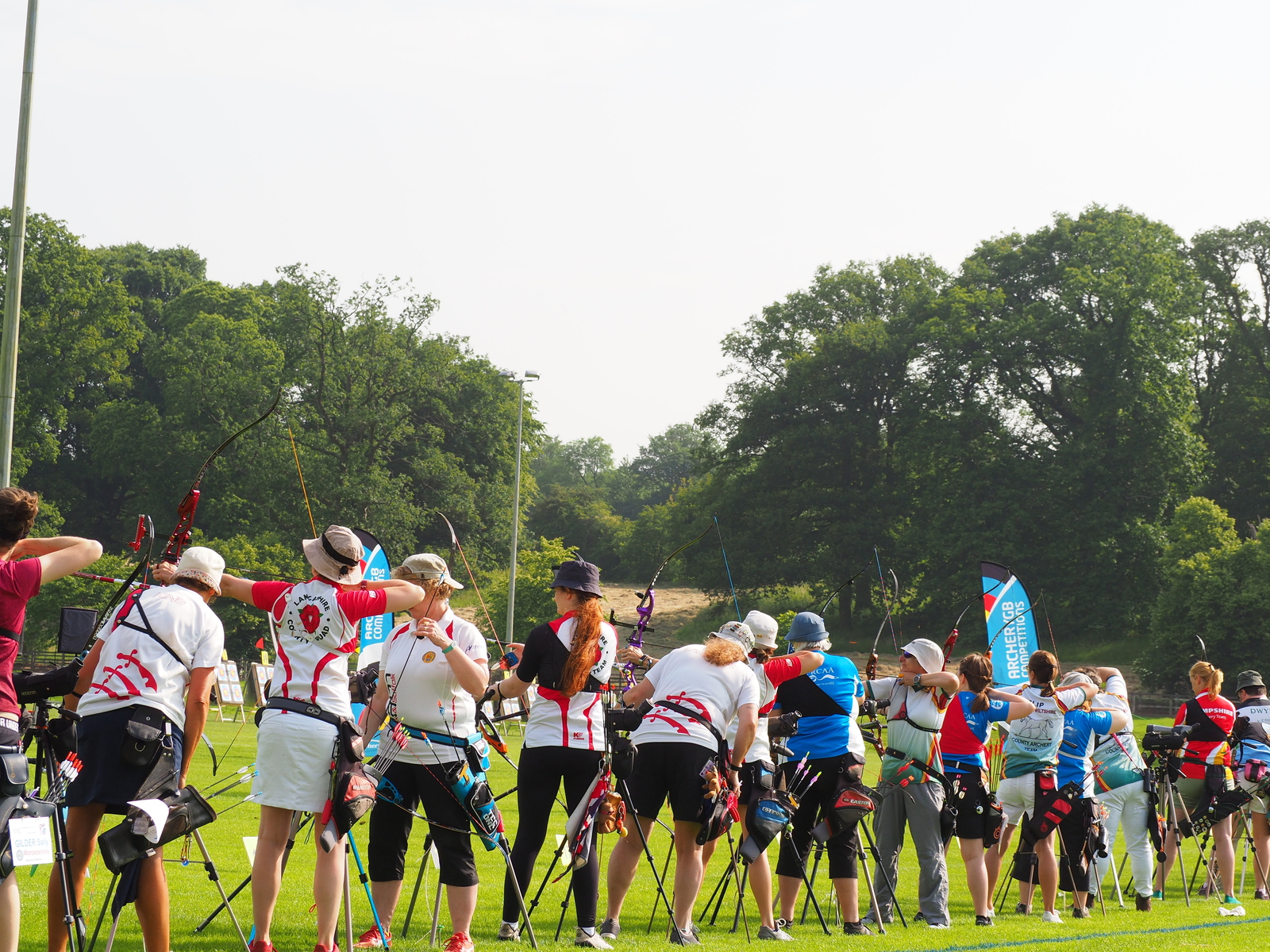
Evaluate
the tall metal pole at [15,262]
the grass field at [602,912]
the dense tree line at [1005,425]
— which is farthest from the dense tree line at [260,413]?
the grass field at [602,912]

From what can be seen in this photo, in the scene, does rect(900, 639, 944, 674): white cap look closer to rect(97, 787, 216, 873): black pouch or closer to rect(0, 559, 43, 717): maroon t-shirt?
rect(97, 787, 216, 873): black pouch

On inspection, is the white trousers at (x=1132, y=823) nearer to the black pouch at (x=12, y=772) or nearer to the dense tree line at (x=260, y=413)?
the black pouch at (x=12, y=772)

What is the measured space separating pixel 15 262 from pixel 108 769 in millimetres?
9075

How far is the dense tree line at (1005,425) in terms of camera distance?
4919 centimetres

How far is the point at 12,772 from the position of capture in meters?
4.59

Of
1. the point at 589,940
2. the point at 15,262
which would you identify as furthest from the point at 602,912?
the point at 15,262

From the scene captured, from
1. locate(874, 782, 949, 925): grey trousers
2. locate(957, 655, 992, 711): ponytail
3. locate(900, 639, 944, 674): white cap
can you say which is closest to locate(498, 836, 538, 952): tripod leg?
locate(874, 782, 949, 925): grey trousers

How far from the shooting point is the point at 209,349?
53.8 m

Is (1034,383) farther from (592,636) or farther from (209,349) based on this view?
(592,636)

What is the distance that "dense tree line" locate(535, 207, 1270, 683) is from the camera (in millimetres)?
49188

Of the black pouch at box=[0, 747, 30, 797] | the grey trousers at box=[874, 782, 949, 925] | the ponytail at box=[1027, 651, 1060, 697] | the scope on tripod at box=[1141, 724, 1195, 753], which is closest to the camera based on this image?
the black pouch at box=[0, 747, 30, 797]

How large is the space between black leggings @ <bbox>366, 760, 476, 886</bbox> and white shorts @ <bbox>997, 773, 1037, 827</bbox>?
15.9 feet

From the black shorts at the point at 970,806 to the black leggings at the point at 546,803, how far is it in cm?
309

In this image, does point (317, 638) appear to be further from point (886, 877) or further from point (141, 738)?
point (886, 877)
